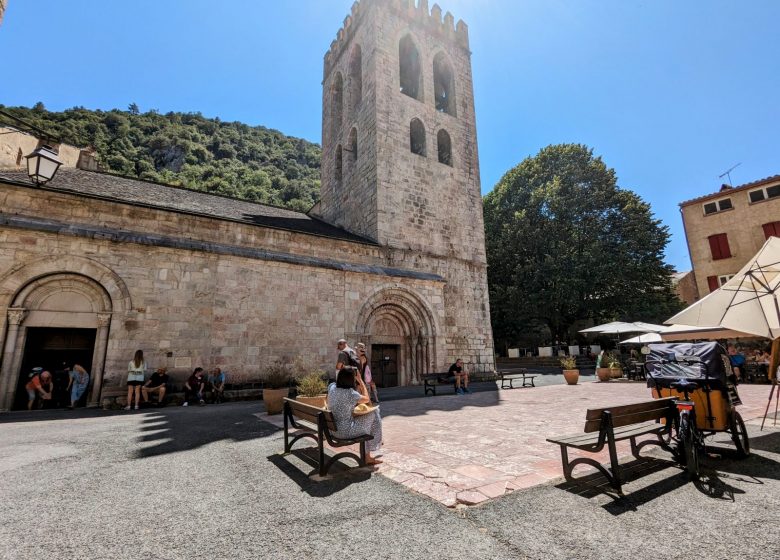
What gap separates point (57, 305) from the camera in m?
9.33

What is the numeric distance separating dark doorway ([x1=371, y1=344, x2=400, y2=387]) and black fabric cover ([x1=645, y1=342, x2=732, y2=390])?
1067cm

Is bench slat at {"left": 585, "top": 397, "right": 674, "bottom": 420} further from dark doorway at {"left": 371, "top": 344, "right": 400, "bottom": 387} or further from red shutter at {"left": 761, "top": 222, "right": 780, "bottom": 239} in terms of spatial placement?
red shutter at {"left": 761, "top": 222, "right": 780, "bottom": 239}

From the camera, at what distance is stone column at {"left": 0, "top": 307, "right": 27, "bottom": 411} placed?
8.45 m

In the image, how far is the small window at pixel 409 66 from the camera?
18.6 metres

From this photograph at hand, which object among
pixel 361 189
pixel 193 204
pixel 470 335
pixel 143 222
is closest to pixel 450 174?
pixel 361 189

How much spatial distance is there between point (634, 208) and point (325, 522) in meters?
27.3

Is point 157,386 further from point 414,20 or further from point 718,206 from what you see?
point 718,206

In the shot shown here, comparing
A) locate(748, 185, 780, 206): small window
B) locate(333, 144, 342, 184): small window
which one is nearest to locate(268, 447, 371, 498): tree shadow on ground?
locate(333, 144, 342, 184): small window

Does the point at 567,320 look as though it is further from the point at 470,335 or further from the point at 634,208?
the point at 470,335

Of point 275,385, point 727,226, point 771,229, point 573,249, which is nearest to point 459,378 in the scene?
point 275,385

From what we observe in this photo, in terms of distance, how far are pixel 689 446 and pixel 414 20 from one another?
21.1 metres

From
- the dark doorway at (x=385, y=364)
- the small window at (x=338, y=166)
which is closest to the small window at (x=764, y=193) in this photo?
the dark doorway at (x=385, y=364)

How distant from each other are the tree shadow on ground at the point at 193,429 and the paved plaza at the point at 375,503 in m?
0.09

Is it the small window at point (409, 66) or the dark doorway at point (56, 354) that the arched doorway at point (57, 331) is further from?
the small window at point (409, 66)
